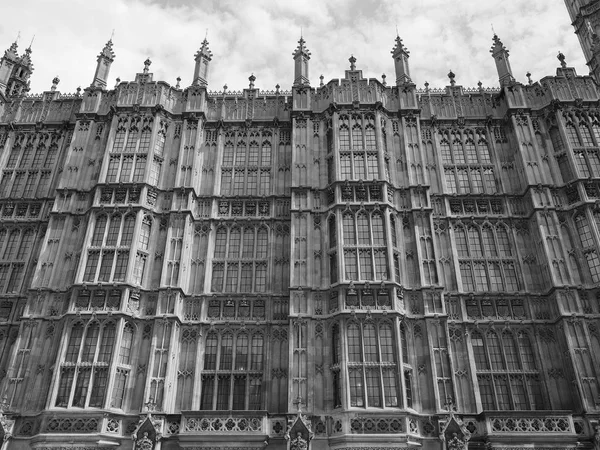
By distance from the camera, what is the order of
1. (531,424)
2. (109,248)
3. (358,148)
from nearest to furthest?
(531,424)
(109,248)
(358,148)

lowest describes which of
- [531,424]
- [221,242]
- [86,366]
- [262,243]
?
[531,424]

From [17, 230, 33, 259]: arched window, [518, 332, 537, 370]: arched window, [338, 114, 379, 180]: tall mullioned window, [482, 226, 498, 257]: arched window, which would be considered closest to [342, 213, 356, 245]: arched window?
[338, 114, 379, 180]: tall mullioned window

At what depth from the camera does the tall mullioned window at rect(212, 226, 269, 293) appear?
2977cm

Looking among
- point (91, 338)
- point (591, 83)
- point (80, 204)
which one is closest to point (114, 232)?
point (80, 204)

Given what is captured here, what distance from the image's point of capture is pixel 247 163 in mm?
33938

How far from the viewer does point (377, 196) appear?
101ft

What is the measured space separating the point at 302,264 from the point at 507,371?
12.0 meters

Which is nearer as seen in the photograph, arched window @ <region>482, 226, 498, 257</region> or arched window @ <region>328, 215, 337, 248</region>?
arched window @ <region>328, 215, 337, 248</region>

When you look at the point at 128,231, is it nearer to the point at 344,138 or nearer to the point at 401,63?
the point at 344,138

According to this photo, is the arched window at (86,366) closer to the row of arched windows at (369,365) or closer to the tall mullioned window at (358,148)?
the row of arched windows at (369,365)

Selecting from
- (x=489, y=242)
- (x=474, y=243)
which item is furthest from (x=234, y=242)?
(x=489, y=242)

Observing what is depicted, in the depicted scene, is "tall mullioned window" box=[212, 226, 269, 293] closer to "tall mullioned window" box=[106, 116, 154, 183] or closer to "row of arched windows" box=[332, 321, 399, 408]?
"row of arched windows" box=[332, 321, 399, 408]

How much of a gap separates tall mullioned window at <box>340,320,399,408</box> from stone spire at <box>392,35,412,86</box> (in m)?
17.4

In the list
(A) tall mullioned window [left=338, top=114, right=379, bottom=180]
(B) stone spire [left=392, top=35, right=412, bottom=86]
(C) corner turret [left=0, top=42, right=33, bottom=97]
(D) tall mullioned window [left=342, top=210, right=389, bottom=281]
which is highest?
(C) corner turret [left=0, top=42, right=33, bottom=97]
